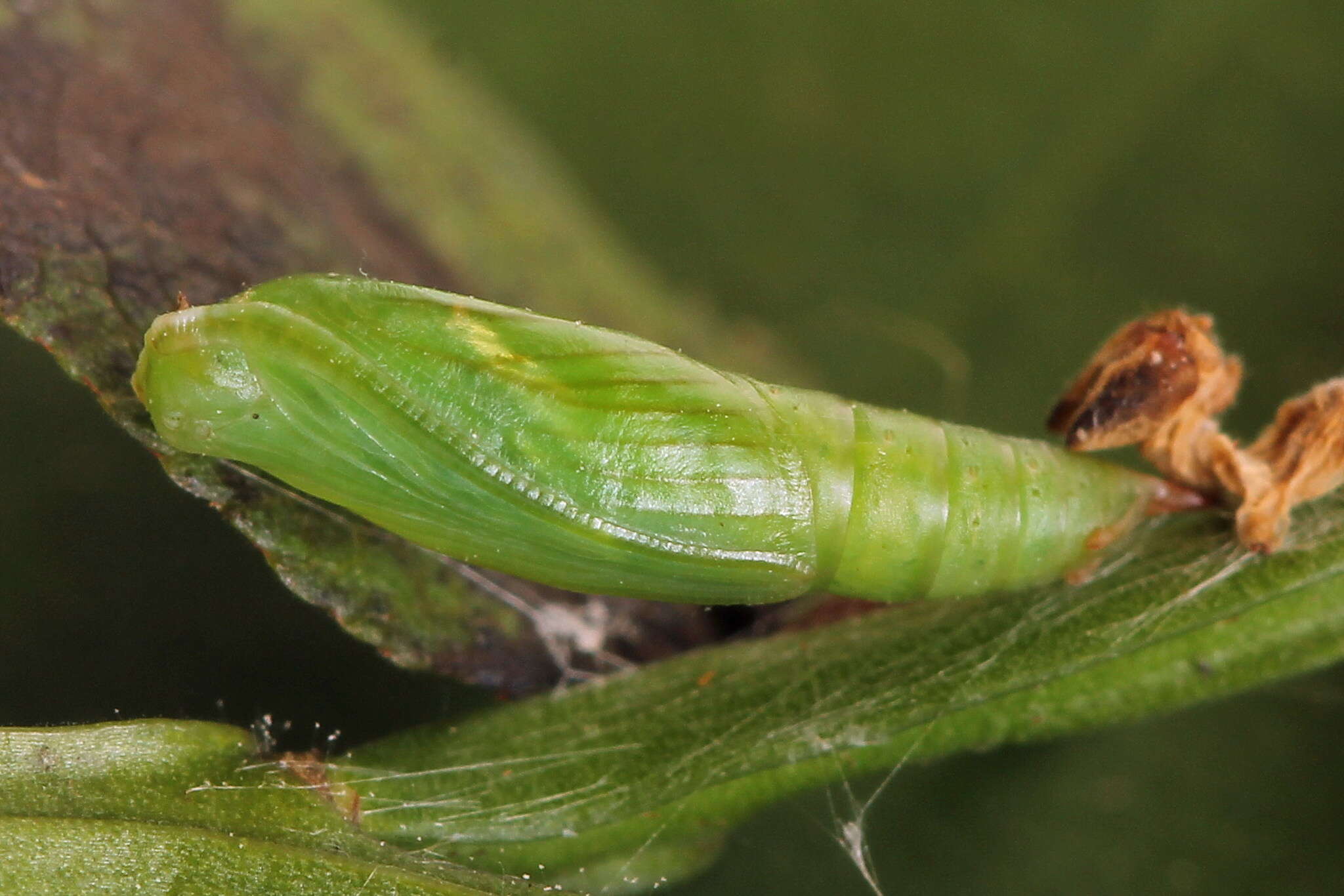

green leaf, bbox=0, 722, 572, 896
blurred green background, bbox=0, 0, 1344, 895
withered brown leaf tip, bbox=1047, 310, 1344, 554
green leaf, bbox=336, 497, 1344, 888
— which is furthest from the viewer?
blurred green background, bbox=0, 0, 1344, 895

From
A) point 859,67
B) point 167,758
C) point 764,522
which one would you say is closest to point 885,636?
point 764,522

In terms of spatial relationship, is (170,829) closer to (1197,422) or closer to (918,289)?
(1197,422)

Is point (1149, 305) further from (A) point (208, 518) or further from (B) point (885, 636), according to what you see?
(A) point (208, 518)

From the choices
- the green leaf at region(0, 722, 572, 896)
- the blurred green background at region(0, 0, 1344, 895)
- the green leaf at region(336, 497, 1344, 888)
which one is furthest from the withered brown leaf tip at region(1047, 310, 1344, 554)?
the green leaf at region(0, 722, 572, 896)

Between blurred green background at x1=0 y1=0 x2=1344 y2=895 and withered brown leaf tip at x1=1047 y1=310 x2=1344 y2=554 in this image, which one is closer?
withered brown leaf tip at x1=1047 y1=310 x2=1344 y2=554

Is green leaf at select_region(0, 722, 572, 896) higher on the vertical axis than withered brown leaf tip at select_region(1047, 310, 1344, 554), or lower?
lower

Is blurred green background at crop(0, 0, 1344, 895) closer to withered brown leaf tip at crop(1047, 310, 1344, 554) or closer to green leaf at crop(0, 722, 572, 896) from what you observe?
green leaf at crop(0, 722, 572, 896)

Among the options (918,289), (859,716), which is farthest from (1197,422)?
(918,289)

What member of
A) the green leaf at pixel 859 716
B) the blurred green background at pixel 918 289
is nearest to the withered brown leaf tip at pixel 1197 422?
the green leaf at pixel 859 716
